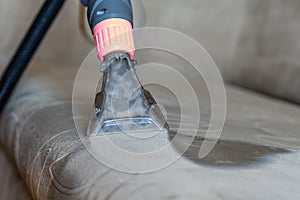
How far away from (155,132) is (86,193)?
0.12 meters

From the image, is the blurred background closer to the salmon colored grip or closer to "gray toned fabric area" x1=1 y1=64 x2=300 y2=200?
"gray toned fabric area" x1=1 y1=64 x2=300 y2=200

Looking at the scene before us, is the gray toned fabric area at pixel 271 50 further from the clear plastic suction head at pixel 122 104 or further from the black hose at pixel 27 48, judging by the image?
the clear plastic suction head at pixel 122 104

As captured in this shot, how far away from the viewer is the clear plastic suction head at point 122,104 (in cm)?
49

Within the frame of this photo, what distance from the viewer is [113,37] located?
1.68 feet

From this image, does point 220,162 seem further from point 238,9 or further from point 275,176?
point 238,9

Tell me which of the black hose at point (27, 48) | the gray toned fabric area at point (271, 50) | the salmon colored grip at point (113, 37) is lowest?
the gray toned fabric area at point (271, 50)

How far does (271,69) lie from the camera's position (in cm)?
132

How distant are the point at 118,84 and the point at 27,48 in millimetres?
377

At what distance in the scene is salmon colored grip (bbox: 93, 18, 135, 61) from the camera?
1.66ft

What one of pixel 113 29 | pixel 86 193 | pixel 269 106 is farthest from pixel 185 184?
pixel 269 106

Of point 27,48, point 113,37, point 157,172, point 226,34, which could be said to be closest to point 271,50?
point 226,34

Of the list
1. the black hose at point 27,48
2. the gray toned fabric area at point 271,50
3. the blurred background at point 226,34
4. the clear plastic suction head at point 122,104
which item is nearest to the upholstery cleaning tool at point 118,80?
the clear plastic suction head at point 122,104

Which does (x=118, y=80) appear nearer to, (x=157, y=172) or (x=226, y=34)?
(x=157, y=172)

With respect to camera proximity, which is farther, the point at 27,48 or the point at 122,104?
the point at 27,48
